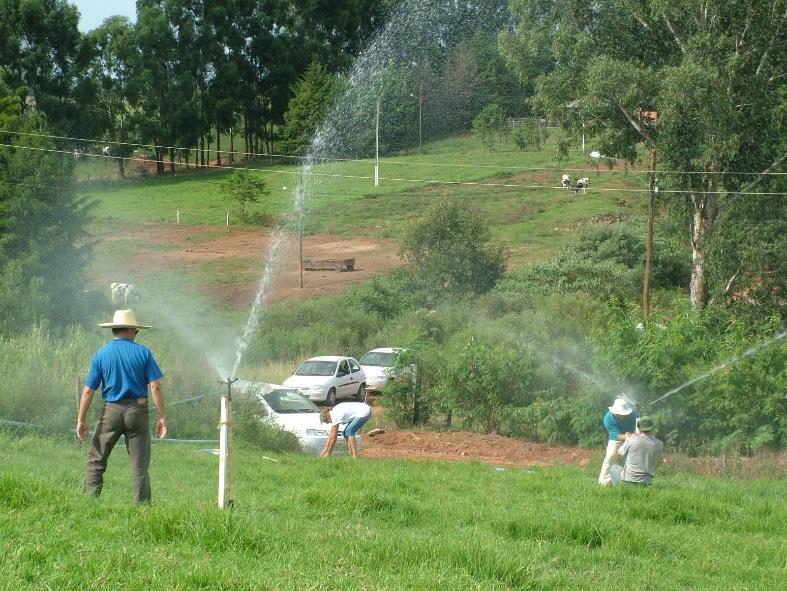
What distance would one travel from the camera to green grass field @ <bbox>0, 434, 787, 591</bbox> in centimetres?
654

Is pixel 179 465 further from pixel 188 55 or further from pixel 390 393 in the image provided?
pixel 188 55

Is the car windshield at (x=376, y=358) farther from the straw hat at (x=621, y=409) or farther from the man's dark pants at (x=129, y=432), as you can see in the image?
the man's dark pants at (x=129, y=432)

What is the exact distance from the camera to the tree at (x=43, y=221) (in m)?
34.5

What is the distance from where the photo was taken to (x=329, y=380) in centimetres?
2962

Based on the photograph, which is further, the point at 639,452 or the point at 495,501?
the point at 639,452

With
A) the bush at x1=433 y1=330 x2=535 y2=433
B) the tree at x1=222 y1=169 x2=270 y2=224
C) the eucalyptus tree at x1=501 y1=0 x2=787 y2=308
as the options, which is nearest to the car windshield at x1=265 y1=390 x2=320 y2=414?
the bush at x1=433 y1=330 x2=535 y2=433

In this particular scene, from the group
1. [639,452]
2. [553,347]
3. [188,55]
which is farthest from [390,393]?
[188,55]

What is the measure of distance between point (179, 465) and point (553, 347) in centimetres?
1161

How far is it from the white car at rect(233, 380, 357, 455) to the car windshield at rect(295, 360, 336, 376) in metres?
7.34

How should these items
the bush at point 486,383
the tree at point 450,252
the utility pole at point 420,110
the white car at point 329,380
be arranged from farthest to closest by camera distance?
the utility pole at point 420,110 < the tree at point 450,252 < the white car at point 329,380 < the bush at point 486,383

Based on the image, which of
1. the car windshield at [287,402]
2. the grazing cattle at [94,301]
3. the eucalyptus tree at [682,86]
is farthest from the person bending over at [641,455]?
the grazing cattle at [94,301]

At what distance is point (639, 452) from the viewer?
12992 millimetres

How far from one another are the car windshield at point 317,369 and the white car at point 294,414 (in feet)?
24.1

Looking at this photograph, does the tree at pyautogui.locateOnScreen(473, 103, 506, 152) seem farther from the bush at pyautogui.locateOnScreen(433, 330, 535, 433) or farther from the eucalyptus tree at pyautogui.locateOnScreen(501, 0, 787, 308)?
the bush at pyautogui.locateOnScreen(433, 330, 535, 433)
